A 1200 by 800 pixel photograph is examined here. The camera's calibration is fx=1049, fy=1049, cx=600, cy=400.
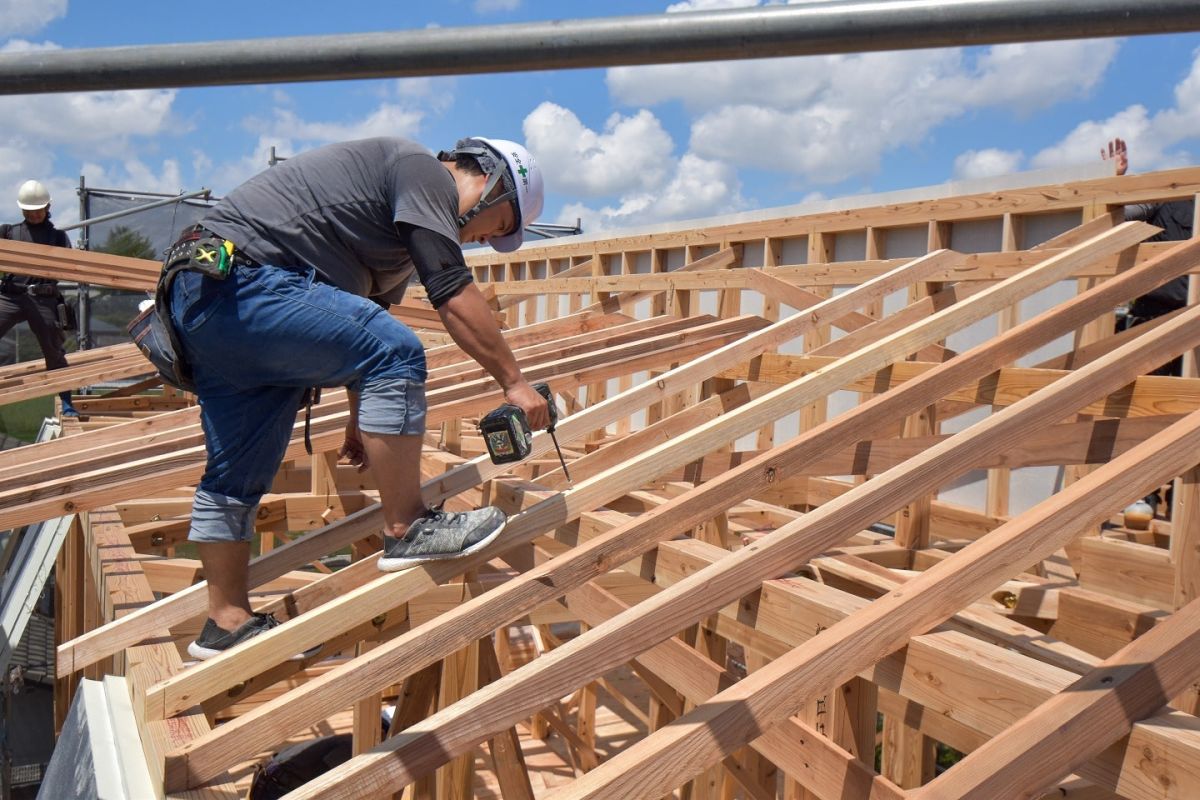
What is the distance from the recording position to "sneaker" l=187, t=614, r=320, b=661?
2.91 meters

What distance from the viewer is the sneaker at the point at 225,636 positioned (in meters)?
2.91

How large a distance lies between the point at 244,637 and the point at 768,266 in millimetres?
5233

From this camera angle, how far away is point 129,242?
1716cm

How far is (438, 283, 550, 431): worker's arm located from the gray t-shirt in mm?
174

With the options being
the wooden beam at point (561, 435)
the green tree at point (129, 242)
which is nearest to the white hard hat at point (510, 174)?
the wooden beam at point (561, 435)

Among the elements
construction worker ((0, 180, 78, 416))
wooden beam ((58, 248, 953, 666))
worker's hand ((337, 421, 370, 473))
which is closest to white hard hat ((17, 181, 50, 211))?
construction worker ((0, 180, 78, 416))

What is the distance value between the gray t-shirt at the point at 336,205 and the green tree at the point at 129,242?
15.7 metres

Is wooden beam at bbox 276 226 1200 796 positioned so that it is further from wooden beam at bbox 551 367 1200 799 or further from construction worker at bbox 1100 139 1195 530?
construction worker at bbox 1100 139 1195 530

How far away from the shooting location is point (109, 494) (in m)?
3.45

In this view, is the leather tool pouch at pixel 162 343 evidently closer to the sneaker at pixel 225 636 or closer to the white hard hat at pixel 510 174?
the sneaker at pixel 225 636

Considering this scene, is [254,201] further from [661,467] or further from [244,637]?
[661,467]

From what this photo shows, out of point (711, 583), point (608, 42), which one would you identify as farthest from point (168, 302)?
point (608, 42)

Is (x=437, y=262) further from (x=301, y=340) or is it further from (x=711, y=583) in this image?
(x=711, y=583)

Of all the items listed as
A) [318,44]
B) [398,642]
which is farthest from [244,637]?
[318,44]
